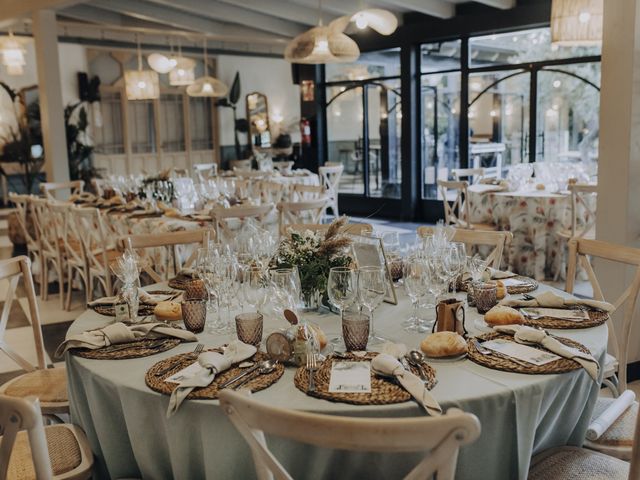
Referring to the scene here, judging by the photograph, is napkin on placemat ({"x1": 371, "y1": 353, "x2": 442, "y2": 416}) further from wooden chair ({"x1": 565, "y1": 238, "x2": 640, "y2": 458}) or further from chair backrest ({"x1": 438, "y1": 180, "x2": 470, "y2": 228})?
chair backrest ({"x1": 438, "y1": 180, "x2": 470, "y2": 228})

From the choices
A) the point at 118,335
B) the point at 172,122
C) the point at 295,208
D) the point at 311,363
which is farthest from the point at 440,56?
the point at 311,363

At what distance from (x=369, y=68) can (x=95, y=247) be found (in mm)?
6514

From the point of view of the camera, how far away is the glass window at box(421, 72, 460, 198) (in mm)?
9719

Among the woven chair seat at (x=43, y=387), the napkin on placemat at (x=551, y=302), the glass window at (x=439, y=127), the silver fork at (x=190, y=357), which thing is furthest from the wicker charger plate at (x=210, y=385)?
the glass window at (x=439, y=127)

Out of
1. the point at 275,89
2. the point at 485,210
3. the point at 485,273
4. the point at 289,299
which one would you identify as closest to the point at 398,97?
the point at 485,210

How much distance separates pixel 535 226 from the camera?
6.27 m

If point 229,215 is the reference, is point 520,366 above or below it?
below

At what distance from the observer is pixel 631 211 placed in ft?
12.1

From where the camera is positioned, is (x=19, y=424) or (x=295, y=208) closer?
(x=19, y=424)

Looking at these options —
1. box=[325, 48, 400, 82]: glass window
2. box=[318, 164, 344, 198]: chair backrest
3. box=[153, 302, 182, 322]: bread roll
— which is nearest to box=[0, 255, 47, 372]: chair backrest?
box=[153, 302, 182, 322]: bread roll

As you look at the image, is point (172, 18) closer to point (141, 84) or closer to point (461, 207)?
point (141, 84)

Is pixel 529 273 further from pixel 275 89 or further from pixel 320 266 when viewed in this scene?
pixel 275 89

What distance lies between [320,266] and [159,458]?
874mm

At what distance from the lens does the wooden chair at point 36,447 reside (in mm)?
1380
